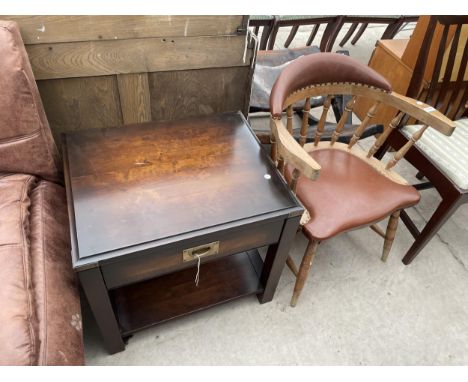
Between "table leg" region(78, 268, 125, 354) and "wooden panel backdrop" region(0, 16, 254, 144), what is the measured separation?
2.34ft

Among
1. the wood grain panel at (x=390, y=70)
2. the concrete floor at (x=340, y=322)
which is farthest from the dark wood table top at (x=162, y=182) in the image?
the wood grain panel at (x=390, y=70)

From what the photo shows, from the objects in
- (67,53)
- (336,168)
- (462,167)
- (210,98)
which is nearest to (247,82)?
(210,98)

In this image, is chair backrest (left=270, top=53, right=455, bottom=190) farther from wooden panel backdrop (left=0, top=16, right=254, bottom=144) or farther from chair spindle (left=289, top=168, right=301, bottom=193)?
wooden panel backdrop (left=0, top=16, right=254, bottom=144)

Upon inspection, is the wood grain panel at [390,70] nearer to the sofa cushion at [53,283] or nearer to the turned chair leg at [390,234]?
the turned chair leg at [390,234]

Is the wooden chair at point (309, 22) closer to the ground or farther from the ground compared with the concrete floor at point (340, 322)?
farther from the ground

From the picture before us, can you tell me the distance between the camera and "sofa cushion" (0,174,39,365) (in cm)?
74

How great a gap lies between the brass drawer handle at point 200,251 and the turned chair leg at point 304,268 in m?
0.38

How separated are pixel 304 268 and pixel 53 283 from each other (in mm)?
852

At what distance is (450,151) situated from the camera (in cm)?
140

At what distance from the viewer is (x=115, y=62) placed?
3.78 feet

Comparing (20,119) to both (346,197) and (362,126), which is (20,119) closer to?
(346,197)

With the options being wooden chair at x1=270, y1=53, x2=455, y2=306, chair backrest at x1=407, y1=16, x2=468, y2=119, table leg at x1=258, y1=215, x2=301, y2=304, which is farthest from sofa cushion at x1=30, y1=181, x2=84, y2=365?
chair backrest at x1=407, y1=16, x2=468, y2=119

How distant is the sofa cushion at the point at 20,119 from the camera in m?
0.91

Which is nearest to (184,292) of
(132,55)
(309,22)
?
(132,55)
